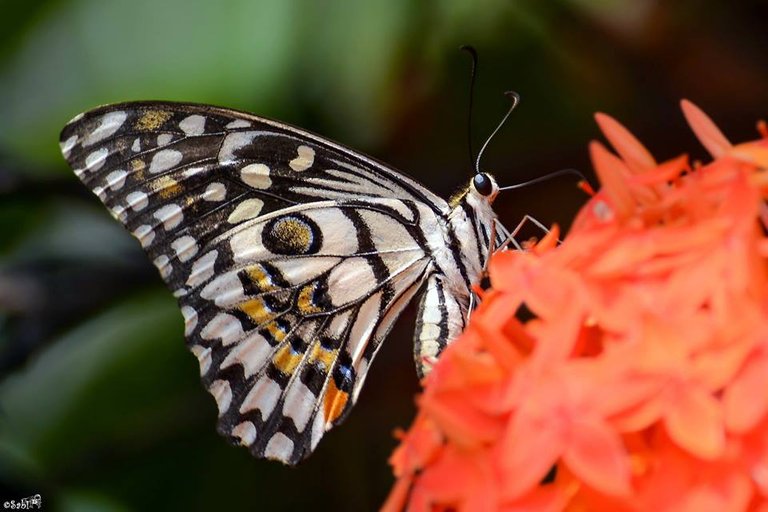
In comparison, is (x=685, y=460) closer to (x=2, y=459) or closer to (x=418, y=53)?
(x=2, y=459)

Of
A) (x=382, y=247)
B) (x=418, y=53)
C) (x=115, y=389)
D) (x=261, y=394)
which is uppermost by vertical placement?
(x=418, y=53)

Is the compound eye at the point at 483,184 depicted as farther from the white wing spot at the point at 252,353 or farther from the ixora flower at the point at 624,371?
the ixora flower at the point at 624,371

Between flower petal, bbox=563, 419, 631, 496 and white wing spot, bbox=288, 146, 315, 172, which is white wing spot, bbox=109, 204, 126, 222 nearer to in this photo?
white wing spot, bbox=288, 146, 315, 172

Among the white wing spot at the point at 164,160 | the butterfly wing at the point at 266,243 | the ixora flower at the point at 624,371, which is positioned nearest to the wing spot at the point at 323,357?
the butterfly wing at the point at 266,243

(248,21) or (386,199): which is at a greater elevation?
(248,21)

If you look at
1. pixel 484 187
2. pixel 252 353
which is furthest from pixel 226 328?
pixel 484 187

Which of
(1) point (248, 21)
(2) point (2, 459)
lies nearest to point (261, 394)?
(2) point (2, 459)
